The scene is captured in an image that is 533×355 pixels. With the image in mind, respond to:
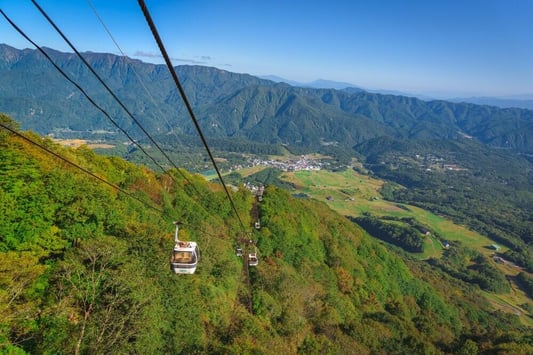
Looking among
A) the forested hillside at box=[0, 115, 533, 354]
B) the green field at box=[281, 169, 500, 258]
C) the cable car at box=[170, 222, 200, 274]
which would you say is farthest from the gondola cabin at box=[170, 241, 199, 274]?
the green field at box=[281, 169, 500, 258]

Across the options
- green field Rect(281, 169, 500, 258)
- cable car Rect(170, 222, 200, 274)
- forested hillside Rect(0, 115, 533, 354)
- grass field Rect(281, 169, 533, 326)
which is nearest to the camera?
forested hillside Rect(0, 115, 533, 354)

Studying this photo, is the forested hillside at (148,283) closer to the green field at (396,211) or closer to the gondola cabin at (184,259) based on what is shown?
the gondola cabin at (184,259)

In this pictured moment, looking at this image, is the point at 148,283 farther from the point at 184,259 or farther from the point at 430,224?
the point at 430,224

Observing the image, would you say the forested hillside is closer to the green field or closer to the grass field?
the grass field

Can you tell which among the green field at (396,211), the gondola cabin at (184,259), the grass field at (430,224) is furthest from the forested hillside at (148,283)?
the green field at (396,211)

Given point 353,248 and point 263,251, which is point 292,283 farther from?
point 353,248

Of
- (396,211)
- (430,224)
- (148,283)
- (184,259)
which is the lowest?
(430,224)

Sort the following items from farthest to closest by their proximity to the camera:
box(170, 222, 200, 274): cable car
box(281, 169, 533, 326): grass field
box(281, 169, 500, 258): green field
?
box(281, 169, 500, 258): green field < box(281, 169, 533, 326): grass field < box(170, 222, 200, 274): cable car

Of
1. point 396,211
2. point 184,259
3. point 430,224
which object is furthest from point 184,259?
point 396,211
